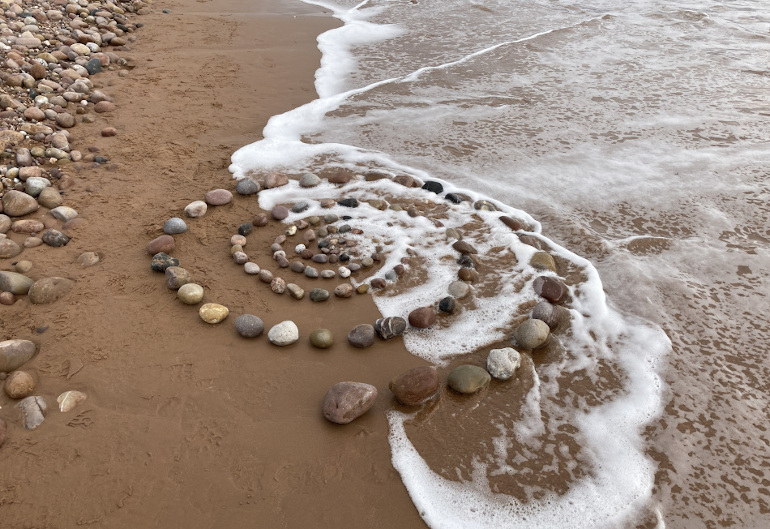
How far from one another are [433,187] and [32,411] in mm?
2699

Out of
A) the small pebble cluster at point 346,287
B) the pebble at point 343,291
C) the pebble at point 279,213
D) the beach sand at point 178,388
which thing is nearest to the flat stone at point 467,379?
the small pebble cluster at point 346,287

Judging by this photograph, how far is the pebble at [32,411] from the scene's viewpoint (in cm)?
191

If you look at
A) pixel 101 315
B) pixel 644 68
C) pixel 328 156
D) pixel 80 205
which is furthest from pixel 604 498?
pixel 644 68

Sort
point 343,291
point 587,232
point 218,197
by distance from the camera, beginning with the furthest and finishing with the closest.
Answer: point 218,197, point 587,232, point 343,291

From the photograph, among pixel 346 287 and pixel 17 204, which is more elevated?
pixel 17 204

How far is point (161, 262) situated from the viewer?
2707mm

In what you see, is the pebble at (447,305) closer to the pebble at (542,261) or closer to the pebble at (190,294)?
→ the pebble at (542,261)

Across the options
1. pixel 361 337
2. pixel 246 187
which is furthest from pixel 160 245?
pixel 361 337

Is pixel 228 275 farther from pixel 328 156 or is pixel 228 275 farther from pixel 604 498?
pixel 604 498

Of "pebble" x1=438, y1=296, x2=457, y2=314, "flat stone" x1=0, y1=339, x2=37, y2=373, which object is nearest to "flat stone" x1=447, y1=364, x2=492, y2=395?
"pebble" x1=438, y1=296, x2=457, y2=314

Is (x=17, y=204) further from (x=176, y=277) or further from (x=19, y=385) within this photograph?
(x=19, y=385)

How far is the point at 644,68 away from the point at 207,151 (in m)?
5.13

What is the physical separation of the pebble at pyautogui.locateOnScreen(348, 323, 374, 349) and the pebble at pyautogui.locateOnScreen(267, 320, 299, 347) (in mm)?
283

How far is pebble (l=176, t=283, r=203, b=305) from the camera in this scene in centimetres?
253
